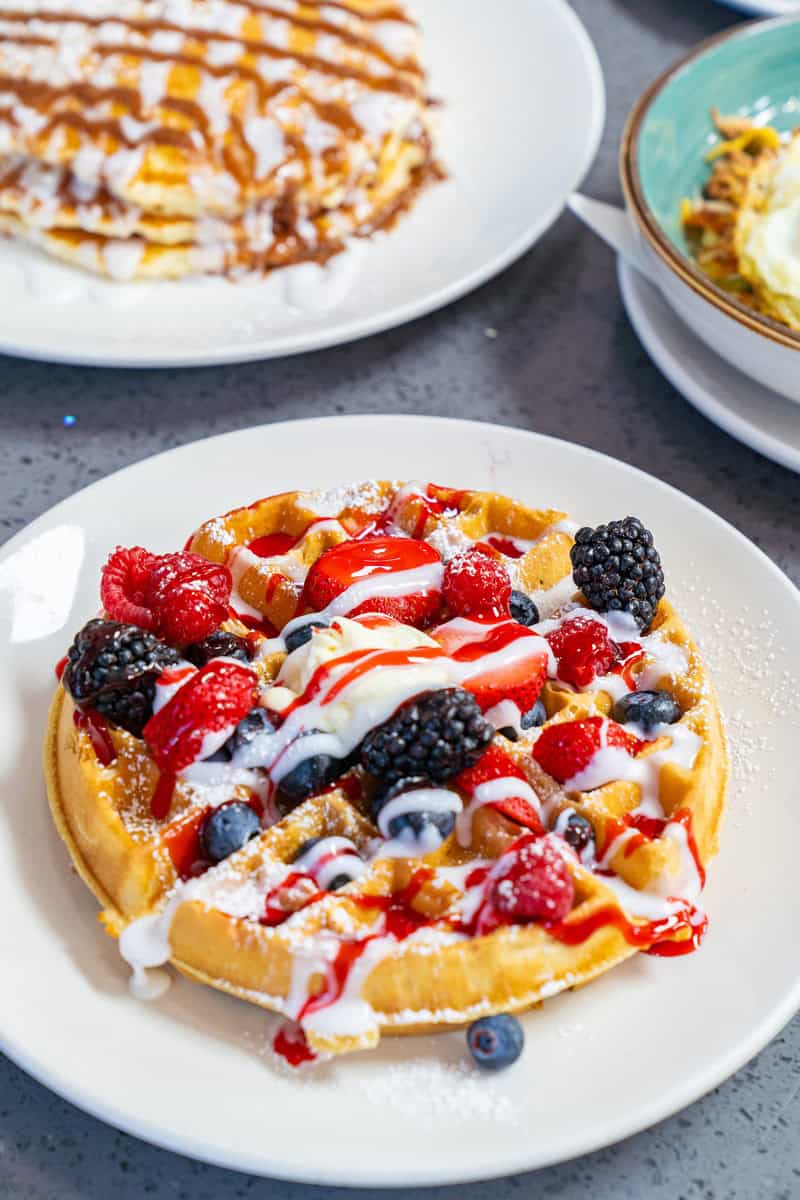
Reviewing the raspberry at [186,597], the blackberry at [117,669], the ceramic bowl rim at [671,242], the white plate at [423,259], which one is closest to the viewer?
the blackberry at [117,669]

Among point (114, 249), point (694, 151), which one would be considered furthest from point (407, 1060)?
point (694, 151)

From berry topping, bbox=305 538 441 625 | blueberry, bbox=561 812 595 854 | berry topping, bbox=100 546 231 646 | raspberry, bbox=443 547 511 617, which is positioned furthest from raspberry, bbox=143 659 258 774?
blueberry, bbox=561 812 595 854

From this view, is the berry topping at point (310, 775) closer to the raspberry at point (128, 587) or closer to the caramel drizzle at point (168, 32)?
the raspberry at point (128, 587)

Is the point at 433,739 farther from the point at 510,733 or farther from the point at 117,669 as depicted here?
the point at 117,669

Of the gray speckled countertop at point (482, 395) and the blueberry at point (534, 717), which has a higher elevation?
the blueberry at point (534, 717)

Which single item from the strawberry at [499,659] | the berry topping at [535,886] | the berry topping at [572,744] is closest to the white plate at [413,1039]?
the berry topping at [535,886]

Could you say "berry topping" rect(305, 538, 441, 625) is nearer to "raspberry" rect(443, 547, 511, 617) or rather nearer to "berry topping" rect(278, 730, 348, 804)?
"raspberry" rect(443, 547, 511, 617)
